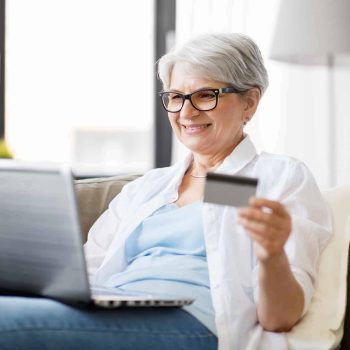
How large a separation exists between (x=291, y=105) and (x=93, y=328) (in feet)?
7.16

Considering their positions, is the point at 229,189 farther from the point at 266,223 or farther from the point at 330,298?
the point at 330,298

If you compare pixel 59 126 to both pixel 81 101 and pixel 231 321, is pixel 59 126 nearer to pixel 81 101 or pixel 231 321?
pixel 81 101

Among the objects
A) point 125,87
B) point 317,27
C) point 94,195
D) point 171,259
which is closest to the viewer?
point 171,259

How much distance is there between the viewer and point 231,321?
156cm

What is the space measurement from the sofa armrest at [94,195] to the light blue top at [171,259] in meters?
0.28

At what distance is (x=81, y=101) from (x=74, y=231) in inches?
121

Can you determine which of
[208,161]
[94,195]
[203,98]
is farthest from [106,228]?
[203,98]

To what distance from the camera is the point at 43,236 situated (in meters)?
1.37

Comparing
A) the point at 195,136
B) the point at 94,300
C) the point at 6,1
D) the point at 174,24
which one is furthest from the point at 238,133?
the point at 6,1

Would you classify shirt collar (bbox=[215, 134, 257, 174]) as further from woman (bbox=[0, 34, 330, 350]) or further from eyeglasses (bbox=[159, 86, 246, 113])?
eyeglasses (bbox=[159, 86, 246, 113])

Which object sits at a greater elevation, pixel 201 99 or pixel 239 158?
pixel 201 99

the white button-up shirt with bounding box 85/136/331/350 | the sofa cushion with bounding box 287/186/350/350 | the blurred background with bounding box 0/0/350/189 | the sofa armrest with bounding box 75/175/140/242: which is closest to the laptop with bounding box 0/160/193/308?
the white button-up shirt with bounding box 85/136/331/350

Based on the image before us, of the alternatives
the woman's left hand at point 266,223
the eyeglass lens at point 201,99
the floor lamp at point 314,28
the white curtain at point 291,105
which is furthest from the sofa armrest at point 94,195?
the white curtain at point 291,105

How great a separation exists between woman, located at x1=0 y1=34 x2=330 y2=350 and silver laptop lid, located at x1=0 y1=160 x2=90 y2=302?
0.07m
